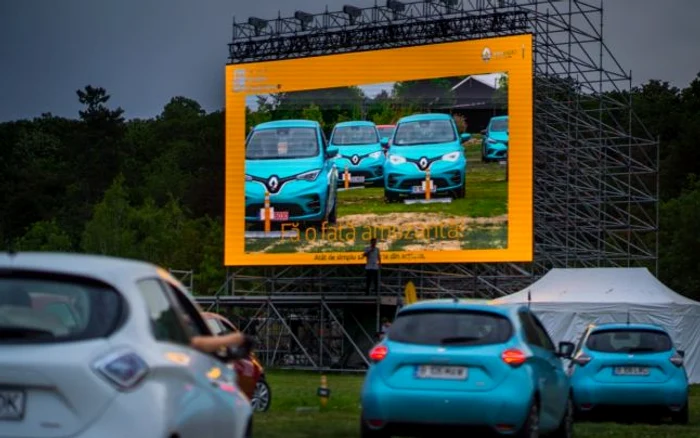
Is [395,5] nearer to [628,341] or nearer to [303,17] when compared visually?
[303,17]

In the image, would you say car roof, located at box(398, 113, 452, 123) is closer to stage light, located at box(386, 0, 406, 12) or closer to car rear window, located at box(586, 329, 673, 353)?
stage light, located at box(386, 0, 406, 12)

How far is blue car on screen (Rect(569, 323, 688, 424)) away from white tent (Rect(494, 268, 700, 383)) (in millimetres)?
16135

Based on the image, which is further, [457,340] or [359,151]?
[359,151]

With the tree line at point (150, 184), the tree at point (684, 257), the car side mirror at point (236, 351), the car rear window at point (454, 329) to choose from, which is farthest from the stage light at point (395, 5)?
the car side mirror at point (236, 351)

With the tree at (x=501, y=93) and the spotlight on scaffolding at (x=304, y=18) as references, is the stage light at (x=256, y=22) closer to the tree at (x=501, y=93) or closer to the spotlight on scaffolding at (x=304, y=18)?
the spotlight on scaffolding at (x=304, y=18)

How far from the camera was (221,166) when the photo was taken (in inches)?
4651

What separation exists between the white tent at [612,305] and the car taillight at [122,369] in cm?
3396

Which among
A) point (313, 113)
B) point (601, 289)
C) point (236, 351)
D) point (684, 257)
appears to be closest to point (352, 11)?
point (313, 113)

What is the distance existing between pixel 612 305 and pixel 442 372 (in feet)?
85.7

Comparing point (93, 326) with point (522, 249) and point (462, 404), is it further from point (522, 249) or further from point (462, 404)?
point (522, 249)

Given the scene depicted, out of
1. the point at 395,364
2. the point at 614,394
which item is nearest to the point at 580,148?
the point at 614,394

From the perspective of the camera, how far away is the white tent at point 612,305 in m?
41.2

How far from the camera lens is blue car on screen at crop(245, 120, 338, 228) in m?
49.2

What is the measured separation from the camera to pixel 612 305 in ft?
135
